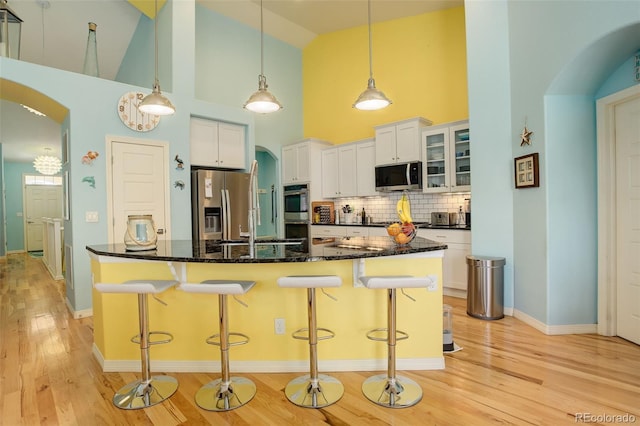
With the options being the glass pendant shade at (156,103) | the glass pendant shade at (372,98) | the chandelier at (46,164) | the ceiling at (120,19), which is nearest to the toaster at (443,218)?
the glass pendant shade at (372,98)

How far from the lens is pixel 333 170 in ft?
20.3

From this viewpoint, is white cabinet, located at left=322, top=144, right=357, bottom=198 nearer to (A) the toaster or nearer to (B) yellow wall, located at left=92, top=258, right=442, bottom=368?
(A) the toaster

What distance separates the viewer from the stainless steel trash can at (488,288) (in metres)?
3.52

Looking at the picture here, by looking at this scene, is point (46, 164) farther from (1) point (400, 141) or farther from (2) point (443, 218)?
(2) point (443, 218)

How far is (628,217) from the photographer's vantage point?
9.34 ft

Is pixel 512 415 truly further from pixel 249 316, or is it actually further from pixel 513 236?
pixel 513 236

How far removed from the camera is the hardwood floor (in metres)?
1.91

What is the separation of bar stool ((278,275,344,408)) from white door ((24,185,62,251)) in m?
12.0

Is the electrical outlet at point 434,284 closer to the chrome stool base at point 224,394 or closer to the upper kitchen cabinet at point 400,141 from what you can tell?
the chrome stool base at point 224,394

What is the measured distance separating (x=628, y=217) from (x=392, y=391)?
8.38ft

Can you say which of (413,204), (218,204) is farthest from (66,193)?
(413,204)

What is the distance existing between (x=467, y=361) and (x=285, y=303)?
1.48m

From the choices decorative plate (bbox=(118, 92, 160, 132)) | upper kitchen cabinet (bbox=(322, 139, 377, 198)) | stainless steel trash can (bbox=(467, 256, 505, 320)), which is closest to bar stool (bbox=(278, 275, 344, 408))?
stainless steel trash can (bbox=(467, 256, 505, 320))

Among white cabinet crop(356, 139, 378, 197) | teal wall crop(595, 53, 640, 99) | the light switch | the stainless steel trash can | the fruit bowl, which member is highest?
teal wall crop(595, 53, 640, 99)
